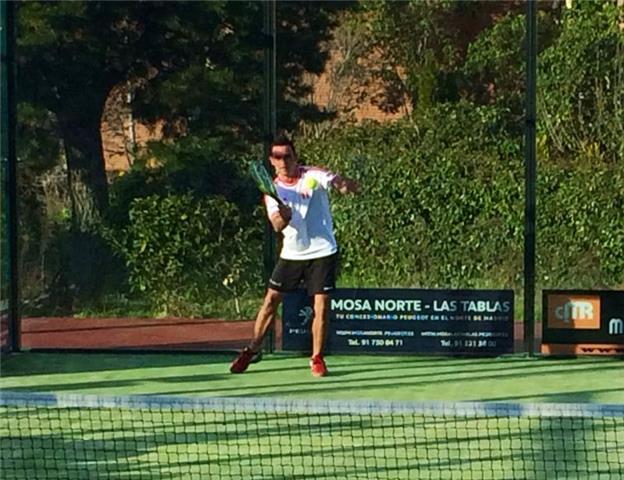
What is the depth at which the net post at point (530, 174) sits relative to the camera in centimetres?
886

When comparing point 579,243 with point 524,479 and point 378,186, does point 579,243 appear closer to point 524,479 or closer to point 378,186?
point 378,186

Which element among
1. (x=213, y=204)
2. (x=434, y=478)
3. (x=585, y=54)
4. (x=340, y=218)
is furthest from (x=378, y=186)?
(x=434, y=478)

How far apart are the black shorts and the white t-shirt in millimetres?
38

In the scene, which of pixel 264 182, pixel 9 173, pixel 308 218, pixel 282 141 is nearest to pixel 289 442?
pixel 264 182

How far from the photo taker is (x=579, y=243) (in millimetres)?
9469

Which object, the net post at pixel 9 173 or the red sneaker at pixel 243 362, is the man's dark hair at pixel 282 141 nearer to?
the red sneaker at pixel 243 362

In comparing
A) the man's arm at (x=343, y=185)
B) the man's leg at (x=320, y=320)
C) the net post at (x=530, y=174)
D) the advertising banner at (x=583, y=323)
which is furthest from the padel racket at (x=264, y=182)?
the advertising banner at (x=583, y=323)

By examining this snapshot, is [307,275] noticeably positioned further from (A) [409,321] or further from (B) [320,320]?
(A) [409,321]

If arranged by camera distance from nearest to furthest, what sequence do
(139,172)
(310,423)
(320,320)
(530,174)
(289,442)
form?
(289,442)
(310,423)
(320,320)
(530,174)
(139,172)

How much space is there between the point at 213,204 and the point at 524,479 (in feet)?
14.1

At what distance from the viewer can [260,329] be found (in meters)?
8.48

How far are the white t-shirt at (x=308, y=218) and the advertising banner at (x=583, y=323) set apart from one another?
1732 mm

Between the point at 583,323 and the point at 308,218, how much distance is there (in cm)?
214

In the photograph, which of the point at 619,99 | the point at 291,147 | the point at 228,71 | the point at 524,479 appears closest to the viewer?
the point at 524,479
